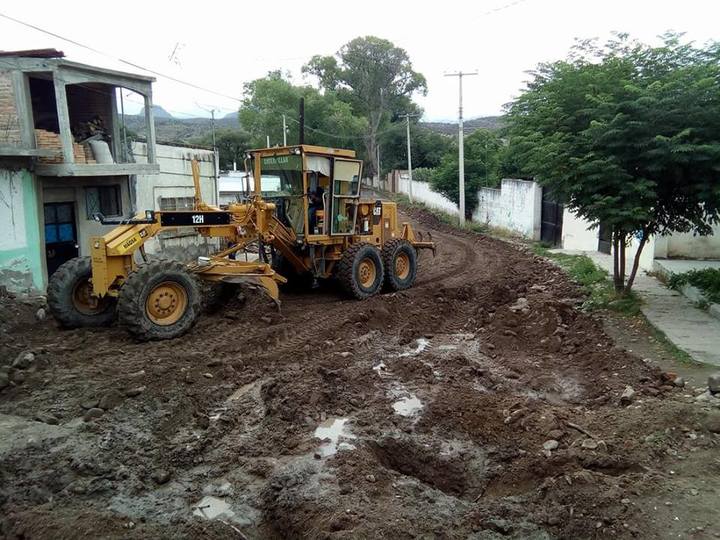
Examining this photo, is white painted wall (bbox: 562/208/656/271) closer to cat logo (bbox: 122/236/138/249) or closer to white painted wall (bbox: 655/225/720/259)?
white painted wall (bbox: 655/225/720/259)

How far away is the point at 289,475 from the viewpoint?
4.98 metres

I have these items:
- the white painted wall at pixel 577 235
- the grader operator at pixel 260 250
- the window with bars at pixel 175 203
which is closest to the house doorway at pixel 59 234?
the window with bars at pixel 175 203

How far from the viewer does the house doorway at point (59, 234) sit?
13438 mm

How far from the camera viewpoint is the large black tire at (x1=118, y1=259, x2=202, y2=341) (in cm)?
815

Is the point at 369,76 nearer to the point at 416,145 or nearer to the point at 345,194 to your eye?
the point at 416,145

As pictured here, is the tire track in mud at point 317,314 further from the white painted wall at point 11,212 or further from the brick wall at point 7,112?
the brick wall at point 7,112

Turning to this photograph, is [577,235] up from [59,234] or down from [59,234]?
down

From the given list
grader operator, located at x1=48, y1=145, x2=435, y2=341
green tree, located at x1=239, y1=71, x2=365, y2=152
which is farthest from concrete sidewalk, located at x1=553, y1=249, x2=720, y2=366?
green tree, located at x1=239, y1=71, x2=365, y2=152

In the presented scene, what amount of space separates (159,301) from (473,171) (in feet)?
76.6

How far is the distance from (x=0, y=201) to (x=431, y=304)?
8.26 metres

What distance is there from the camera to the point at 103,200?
1485 centimetres

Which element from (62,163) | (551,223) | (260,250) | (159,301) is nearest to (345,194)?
(260,250)

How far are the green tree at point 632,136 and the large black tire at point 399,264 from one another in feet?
10.8

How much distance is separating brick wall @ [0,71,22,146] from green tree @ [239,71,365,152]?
34.1 metres
